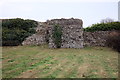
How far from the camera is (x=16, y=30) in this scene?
14031mm

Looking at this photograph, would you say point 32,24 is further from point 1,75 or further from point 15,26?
point 1,75

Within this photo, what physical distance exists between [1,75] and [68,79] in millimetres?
2210

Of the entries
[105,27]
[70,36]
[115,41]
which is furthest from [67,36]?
[105,27]

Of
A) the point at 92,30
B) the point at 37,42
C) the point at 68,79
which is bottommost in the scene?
the point at 68,79

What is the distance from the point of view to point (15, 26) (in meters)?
14.9

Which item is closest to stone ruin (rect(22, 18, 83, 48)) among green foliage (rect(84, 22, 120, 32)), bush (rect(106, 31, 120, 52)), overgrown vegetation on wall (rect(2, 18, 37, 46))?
overgrown vegetation on wall (rect(2, 18, 37, 46))

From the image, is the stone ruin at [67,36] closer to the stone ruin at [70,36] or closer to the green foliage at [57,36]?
the stone ruin at [70,36]

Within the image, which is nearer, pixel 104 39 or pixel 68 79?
pixel 68 79

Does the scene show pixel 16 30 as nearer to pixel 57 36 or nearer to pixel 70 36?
pixel 57 36

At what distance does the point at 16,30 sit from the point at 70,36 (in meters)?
5.14

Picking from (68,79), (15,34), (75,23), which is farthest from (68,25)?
(68,79)

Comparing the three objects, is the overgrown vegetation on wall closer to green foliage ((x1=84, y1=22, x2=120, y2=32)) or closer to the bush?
green foliage ((x1=84, y1=22, x2=120, y2=32))

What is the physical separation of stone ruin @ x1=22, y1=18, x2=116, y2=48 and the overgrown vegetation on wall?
1.78 feet

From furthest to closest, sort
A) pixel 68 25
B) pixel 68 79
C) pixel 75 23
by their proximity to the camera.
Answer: pixel 75 23 → pixel 68 25 → pixel 68 79
